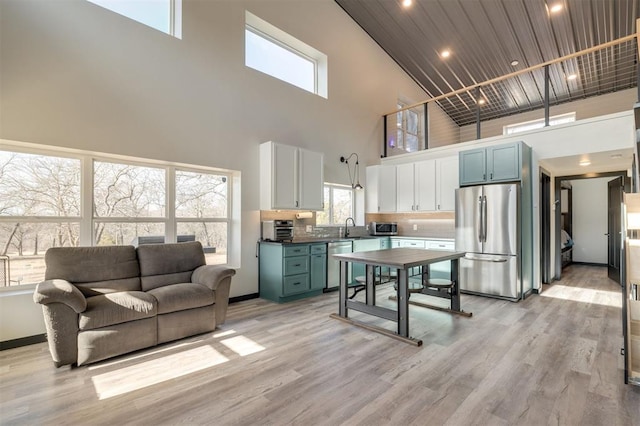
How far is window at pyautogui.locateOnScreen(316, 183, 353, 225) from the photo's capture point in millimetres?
6034

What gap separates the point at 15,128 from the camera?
113 inches

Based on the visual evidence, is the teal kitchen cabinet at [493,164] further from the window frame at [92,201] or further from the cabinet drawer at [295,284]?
the window frame at [92,201]

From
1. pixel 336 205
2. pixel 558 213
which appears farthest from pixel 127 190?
pixel 558 213

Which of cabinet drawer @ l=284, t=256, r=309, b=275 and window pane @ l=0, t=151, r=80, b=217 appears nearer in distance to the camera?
window pane @ l=0, t=151, r=80, b=217

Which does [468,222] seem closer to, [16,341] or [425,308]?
[425,308]

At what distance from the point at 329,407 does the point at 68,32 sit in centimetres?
420

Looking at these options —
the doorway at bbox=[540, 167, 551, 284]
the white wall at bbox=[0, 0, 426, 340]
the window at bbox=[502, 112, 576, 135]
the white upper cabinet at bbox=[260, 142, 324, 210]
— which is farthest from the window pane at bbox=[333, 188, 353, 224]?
the window at bbox=[502, 112, 576, 135]

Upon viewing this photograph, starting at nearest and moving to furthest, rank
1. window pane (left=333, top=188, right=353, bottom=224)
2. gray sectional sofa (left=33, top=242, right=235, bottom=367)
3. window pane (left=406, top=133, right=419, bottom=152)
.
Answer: gray sectional sofa (left=33, top=242, right=235, bottom=367) → window pane (left=333, top=188, right=353, bottom=224) → window pane (left=406, top=133, right=419, bottom=152)

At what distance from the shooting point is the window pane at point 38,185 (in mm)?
3027

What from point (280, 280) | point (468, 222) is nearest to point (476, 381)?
point (280, 280)

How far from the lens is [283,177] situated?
4.72 meters

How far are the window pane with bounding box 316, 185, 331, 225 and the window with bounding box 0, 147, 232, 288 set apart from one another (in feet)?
5.93

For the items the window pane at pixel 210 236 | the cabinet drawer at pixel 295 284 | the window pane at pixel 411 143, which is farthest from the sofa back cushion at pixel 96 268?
the window pane at pixel 411 143

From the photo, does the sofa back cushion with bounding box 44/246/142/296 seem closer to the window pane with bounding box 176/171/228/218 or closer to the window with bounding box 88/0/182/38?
the window pane with bounding box 176/171/228/218
